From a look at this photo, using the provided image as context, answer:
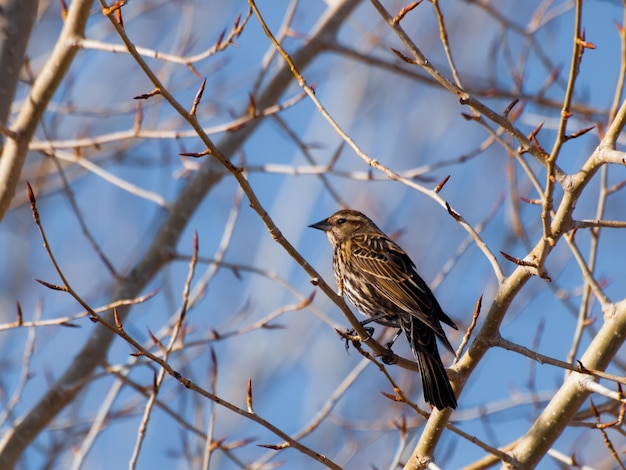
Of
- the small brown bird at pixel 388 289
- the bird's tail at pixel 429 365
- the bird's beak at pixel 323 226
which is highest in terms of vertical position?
the bird's beak at pixel 323 226

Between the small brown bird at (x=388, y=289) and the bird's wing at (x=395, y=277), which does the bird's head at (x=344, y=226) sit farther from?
the bird's wing at (x=395, y=277)

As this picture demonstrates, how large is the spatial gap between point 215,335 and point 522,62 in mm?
3025

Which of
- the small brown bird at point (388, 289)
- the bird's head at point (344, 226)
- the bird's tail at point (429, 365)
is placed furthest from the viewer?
the bird's head at point (344, 226)

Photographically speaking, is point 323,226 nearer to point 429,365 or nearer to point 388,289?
point 388,289

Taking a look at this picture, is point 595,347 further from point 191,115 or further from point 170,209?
point 170,209

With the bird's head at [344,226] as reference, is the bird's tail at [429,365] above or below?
below

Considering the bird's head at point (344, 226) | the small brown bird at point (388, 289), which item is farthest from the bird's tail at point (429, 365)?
the bird's head at point (344, 226)

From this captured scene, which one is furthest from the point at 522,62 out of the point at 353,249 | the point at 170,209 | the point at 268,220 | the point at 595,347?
the point at 268,220

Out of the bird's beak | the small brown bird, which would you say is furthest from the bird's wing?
the bird's beak

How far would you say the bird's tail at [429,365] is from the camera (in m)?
3.72

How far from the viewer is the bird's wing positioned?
4734 mm

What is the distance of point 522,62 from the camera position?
6094 millimetres

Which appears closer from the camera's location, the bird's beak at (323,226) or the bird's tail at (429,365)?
the bird's tail at (429,365)

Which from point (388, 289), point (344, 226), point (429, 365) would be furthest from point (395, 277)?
point (429, 365)
